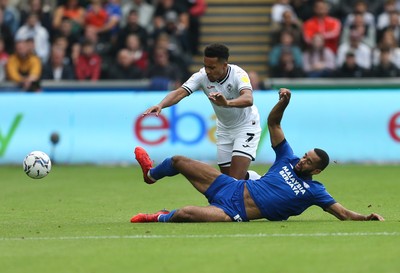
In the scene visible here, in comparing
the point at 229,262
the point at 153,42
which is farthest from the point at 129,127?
the point at 229,262

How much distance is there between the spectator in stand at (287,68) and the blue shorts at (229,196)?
450 inches

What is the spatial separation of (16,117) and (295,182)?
35.9 feet

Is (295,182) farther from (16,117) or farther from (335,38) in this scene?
(335,38)

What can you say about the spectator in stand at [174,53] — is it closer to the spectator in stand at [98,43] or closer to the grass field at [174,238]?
the spectator in stand at [98,43]

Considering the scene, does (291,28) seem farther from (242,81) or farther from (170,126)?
(242,81)

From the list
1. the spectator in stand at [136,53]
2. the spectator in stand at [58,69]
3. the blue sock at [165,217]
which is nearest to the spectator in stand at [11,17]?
the spectator in stand at [58,69]

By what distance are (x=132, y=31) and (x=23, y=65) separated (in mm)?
2606

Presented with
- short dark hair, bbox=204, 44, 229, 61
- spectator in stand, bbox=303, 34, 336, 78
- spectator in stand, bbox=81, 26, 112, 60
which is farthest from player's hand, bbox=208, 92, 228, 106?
spectator in stand, bbox=81, 26, 112, 60

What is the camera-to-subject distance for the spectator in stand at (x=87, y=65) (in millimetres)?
23891

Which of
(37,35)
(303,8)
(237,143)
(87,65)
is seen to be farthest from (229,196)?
(37,35)

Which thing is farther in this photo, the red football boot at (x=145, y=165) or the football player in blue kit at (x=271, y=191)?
the red football boot at (x=145, y=165)

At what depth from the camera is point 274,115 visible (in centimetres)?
1198

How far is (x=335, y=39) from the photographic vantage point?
79.9ft

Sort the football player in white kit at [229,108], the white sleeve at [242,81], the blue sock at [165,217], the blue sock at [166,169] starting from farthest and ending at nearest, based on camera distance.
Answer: the white sleeve at [242,81] → the football player in white kit at [229,108] → the blue sock at [166,169] → the blue sock at [165,217]
